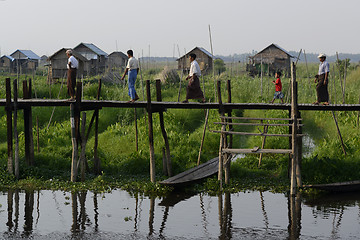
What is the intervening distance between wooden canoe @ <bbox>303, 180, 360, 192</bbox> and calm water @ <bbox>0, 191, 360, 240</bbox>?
0.17 meters

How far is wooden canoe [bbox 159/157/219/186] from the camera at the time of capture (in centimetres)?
1347

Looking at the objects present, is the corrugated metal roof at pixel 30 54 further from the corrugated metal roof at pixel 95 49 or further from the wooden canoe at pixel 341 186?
the wooden canoe at pixel 341 186

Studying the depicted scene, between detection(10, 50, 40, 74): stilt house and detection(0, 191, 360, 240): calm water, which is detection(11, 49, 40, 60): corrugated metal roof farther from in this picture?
detection(0, 191, 360, 240): calm water

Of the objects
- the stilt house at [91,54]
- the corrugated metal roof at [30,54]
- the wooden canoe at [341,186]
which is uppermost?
the corrugated metal roof at [30,54]

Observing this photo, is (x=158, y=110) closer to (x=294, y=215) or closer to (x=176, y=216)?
(x=176, y=216)

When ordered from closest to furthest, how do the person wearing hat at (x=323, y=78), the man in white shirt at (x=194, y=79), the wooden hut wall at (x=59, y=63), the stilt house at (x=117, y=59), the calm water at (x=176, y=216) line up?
the calm water at (x=176, y=216), the person wearing hat at (x=323, y=78), the man in white shirt at (x=194, y=79), the wooden hut wall at (x=59, y=63), the stilt house at (x=117, y=59)

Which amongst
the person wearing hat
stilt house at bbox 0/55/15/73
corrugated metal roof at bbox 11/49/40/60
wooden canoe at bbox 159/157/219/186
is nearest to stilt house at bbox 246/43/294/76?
corrugated metal roof at bbox 11/49/40/60

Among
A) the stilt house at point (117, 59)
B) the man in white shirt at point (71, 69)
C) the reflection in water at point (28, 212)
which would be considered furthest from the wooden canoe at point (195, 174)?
the stilt house at point (117, 59)

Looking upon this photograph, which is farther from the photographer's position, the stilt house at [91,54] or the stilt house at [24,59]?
the stilt house at [24,59]

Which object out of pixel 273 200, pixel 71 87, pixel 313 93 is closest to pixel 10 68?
pixel 313 93

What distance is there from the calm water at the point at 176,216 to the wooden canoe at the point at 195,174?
365 millimetres

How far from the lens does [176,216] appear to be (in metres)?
11.9

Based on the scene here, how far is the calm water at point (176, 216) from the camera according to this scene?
419 inches

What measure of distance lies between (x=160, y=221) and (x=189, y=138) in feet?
21.5
